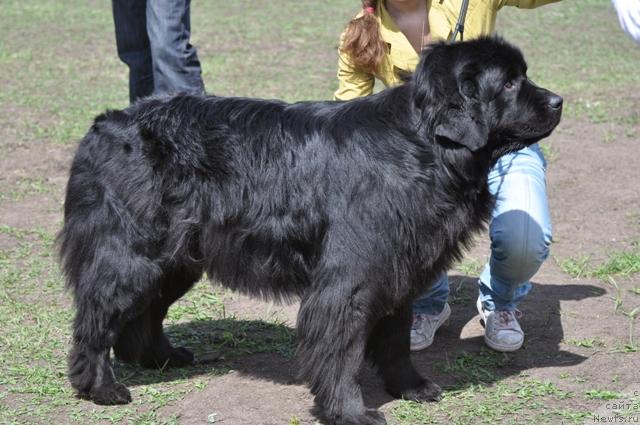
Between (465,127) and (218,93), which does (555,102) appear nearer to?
(465,127)

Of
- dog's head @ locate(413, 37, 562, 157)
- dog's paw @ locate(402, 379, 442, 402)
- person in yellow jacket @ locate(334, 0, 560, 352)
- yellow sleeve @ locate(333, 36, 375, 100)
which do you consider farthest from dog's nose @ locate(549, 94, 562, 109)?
dog's paw @ locate(402, 379, 442, 402)

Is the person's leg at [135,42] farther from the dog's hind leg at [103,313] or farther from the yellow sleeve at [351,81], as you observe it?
the dog's hind leg at [103,313]

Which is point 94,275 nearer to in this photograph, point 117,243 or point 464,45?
point 117,243

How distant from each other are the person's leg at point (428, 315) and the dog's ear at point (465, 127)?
4.12 ft

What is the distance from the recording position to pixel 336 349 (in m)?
3.99

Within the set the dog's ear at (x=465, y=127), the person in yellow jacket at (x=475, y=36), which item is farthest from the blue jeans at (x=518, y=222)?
the dog's ear at (x=465, y=127)

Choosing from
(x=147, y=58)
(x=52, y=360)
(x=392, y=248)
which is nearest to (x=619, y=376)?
(x=392, y=248)

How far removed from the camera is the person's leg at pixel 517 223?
4707 mm

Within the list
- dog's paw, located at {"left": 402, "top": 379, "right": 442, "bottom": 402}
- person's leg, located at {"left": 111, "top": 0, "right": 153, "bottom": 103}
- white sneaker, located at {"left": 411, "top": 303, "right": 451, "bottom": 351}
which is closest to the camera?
dog's paw, located at {"left": 402, "top": 379, "right": 442, "bottom": 402}

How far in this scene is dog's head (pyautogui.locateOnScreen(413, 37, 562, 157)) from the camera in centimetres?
393

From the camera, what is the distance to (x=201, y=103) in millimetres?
4316

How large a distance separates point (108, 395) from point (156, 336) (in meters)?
0.48

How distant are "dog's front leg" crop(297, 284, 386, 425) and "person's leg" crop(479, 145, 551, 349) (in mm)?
1067

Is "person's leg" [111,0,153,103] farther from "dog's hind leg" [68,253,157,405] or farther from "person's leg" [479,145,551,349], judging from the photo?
"person's leg" [479,145,551,349]
